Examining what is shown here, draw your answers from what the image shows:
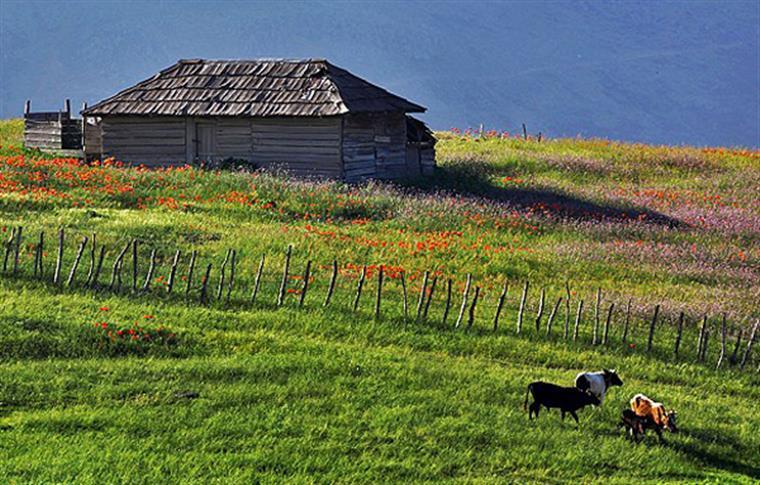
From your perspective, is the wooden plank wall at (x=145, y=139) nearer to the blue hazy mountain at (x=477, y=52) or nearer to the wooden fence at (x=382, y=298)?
the wooden fence at (x=382, y=298)

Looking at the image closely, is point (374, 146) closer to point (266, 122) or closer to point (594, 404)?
point (266, 122)

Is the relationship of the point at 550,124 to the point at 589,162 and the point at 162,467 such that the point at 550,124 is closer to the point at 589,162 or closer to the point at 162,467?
the point at 589,162

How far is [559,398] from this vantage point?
1357 cm

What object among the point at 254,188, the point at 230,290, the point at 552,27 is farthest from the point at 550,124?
the point at 230,290

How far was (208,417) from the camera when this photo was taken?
13195mm

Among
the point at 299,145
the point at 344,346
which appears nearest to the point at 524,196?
the point at 299,145

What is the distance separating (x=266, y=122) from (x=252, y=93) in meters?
1.26

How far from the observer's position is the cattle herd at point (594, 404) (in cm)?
1335

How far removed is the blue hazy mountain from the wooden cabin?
12006 centimetres

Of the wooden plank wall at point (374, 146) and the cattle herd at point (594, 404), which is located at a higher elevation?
the wooden plank wall at point (374, 146)

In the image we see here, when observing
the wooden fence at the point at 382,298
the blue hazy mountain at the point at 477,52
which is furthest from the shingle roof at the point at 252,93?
Result: the blue hazy mountain at the point at 477,52

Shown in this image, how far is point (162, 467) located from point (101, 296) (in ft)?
24.7

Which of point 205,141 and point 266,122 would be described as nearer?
point 266,122

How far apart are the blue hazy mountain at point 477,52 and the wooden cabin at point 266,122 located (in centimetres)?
12006
